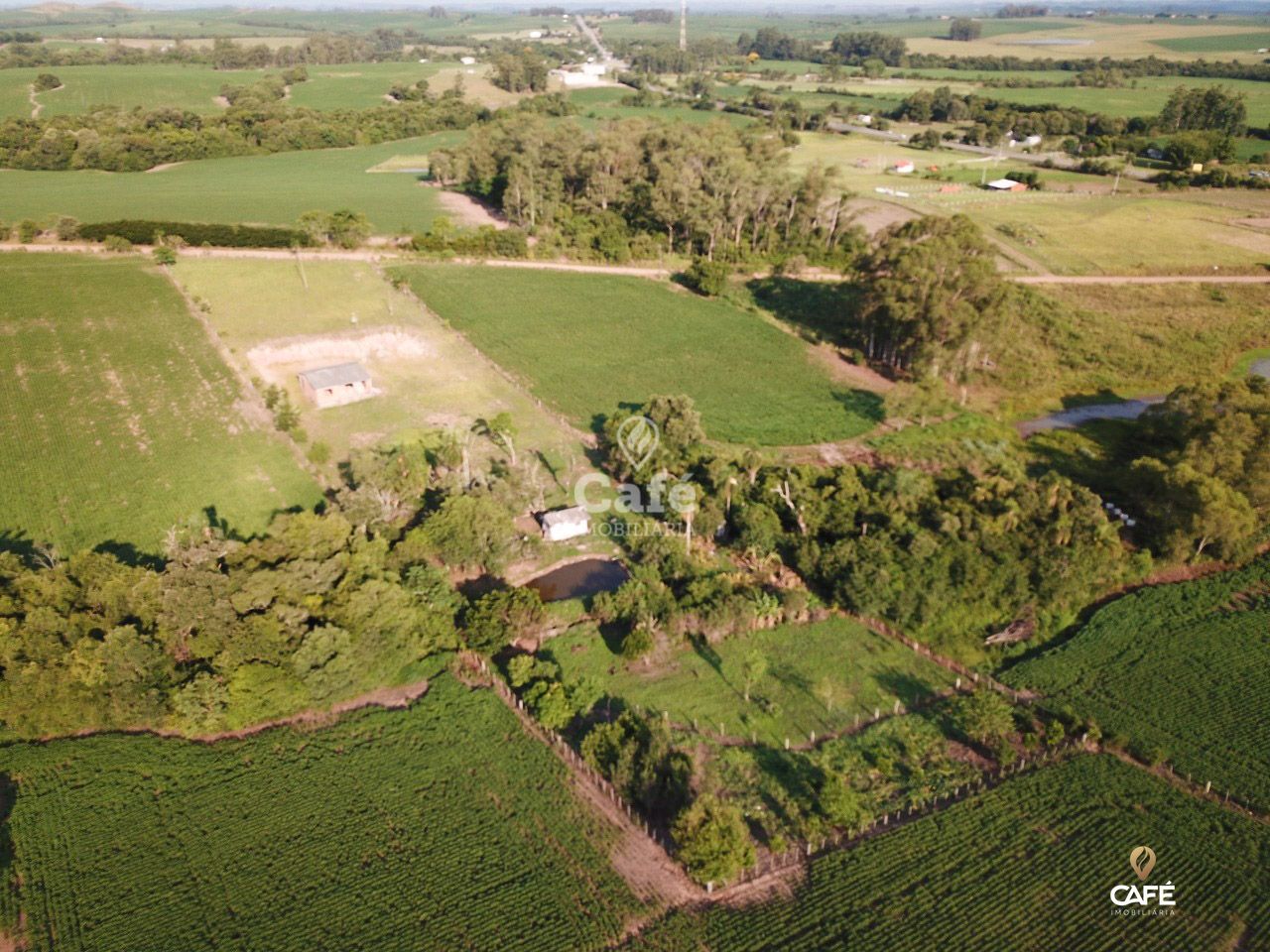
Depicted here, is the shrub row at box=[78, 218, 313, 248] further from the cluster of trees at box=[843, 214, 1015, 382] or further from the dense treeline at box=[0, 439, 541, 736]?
the cluster of trees at box=[843, 214, 1015, 382]

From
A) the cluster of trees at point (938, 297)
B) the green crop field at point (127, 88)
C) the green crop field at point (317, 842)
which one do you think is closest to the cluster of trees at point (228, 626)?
the green crop field at point (317, 842)

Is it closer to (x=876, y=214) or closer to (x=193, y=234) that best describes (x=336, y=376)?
(x=193, y=234)

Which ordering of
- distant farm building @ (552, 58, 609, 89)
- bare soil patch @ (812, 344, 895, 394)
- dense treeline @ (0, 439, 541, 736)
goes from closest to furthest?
dense treeline @ (0, 439, 541, 736)
bare soil patch @ (812, 344, 895, 394)
distant farm building @ (552, 58, 609, 89)

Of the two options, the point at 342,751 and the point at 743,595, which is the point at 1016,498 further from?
the point at 342,751

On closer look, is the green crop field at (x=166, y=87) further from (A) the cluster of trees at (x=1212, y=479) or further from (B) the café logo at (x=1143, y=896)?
(B) the café logo at (x=1143, y=896)

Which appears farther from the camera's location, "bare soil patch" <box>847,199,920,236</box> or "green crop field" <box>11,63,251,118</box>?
"green crop field" <box>11,63,251,118</box>

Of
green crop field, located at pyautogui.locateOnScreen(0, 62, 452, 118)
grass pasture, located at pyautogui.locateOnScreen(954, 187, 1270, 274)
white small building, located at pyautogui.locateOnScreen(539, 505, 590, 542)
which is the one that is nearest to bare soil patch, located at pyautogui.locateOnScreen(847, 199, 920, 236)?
grass pasture, located at pyautogui.locateOnScreen(954, 187, 1270, 274)

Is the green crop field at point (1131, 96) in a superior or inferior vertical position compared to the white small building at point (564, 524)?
superior
